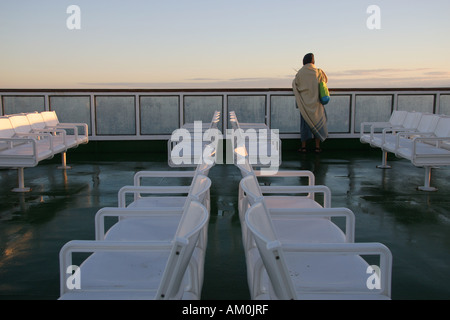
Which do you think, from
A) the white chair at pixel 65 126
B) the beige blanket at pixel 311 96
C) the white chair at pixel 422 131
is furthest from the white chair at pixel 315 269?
the beige blanket at pixel 311 96

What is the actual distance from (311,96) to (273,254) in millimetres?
7962

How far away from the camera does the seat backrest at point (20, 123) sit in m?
6.64

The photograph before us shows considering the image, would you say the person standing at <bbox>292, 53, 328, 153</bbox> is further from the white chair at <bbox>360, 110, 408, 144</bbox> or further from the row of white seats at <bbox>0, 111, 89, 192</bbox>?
the row of white seats at <bbox>0, 111, 89, 192</bbox>

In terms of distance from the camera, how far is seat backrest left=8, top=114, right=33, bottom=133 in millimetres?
6645

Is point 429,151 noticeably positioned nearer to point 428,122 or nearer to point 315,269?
point 428,122

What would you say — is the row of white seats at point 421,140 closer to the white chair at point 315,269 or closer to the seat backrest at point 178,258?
the white chair at point 315,269

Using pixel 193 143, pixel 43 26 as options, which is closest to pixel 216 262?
pixel 193 143

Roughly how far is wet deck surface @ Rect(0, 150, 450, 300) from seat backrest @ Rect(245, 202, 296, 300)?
118cm

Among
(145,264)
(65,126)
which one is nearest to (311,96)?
(65,126)

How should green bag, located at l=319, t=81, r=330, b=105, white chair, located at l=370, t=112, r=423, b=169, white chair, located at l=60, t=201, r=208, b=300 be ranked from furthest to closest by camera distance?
green bag, located at l=319, t=81, r=330, b=105
white chair, located at l=370, t=112, r=423, b=169
white chair, located at l=60, t=201, r=208, b=300

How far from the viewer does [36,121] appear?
753cm

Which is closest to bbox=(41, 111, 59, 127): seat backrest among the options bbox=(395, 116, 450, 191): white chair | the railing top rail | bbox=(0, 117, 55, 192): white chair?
bbox=(0, 117, 55, 192): white chair

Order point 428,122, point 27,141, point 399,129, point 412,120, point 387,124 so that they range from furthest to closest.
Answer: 1. point 387,124
2. point 412,120
3. point 399,129
4. point 428,122
5. point 27,141
